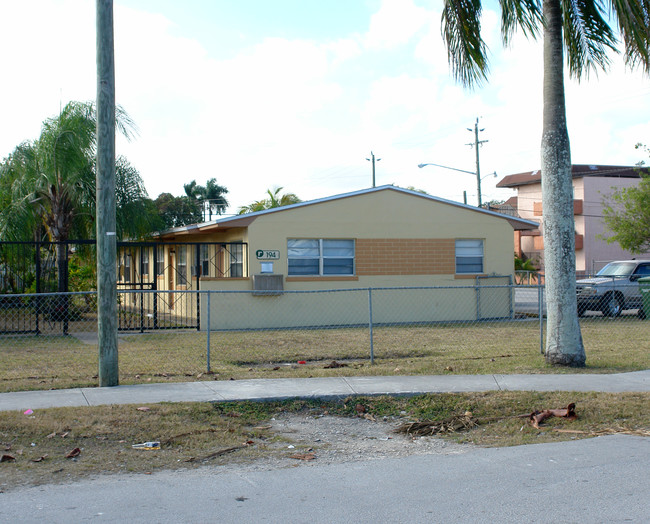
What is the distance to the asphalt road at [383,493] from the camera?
4.87 metres

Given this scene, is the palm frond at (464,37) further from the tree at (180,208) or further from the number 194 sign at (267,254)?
the tree at (180,208)

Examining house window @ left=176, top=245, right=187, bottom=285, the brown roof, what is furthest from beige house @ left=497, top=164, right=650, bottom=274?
house window @ left=176, top=245, right=187, bottom=285

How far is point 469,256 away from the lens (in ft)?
70.1

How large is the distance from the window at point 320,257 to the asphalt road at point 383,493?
13.3 metres

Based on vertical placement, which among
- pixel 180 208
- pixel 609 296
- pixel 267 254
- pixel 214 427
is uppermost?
pixel 180 208

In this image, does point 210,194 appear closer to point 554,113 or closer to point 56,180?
point 56,180

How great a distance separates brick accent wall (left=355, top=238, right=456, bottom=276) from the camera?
792 inches

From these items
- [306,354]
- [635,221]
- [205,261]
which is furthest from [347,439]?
[635,221]

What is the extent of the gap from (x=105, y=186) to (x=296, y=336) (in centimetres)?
827

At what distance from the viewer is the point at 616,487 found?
5453 mm

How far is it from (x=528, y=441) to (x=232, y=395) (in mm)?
3763

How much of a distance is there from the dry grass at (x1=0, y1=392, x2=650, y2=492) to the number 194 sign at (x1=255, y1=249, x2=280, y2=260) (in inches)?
414

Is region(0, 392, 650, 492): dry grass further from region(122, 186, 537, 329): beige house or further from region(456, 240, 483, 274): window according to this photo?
region(456, 240, 483, 274): window

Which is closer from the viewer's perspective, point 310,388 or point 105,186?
point 105,186
